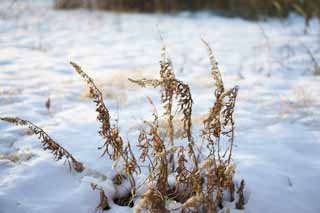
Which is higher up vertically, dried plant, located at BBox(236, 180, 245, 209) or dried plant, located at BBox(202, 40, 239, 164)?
dried plant, located at BBox(202, 40, 239, 164)

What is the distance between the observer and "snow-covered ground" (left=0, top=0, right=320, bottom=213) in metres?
1.63

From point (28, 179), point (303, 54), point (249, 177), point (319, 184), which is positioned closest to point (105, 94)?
point (28, 179)

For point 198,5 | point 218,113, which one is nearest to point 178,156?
point 218,113

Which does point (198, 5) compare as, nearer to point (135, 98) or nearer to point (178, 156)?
point (135, 98)

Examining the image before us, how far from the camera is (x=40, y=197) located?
155 centimetres

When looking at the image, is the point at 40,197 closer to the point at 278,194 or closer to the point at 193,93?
the point at 278,194

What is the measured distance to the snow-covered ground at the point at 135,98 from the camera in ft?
5.35

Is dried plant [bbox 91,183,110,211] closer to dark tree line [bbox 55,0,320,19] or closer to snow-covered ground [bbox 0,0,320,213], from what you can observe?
snow-covered ground [bbox 0,0,320,213]

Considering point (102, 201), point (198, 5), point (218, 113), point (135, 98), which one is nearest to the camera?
point (218, 113)

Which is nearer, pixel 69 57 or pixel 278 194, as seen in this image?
pixel 278 194

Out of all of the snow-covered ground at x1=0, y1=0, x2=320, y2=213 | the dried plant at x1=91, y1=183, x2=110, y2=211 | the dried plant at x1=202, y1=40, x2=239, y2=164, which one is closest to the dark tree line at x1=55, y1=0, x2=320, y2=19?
the snow-covered ground at x1=0, y1=0, x2=320, y2=213

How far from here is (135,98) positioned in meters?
2.67

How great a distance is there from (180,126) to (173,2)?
212 inches

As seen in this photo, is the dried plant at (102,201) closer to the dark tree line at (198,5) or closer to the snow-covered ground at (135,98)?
the snow-covered ground at (135,98)
